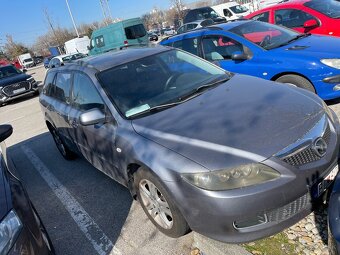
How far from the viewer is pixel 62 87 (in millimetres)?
4770

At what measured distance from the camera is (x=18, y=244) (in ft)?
6.64

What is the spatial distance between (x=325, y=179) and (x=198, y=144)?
103 cm

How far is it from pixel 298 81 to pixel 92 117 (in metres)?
3.21

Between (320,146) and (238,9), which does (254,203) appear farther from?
(238,9)

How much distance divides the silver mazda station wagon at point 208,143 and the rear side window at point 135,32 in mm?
15505

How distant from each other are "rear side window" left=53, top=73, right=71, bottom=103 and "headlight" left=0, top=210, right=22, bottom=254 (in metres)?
2.55

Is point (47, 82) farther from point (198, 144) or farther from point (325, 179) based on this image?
point (325, 179)

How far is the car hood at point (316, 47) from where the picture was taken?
471 cm

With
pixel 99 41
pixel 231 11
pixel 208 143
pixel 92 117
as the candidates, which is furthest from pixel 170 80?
pixel 231 11

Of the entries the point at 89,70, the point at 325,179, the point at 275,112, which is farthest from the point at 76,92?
the point at 325,179

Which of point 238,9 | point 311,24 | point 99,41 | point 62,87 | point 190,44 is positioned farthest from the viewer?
point 238,9

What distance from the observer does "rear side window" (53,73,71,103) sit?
4.49 m

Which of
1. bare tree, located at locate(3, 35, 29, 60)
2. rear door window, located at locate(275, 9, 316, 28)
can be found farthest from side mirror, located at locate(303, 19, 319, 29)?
bare tree, located at locate(3, 35, 29, 60)

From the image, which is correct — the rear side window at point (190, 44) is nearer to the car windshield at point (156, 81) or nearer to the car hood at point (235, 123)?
the car windshield at point (156, 81)
